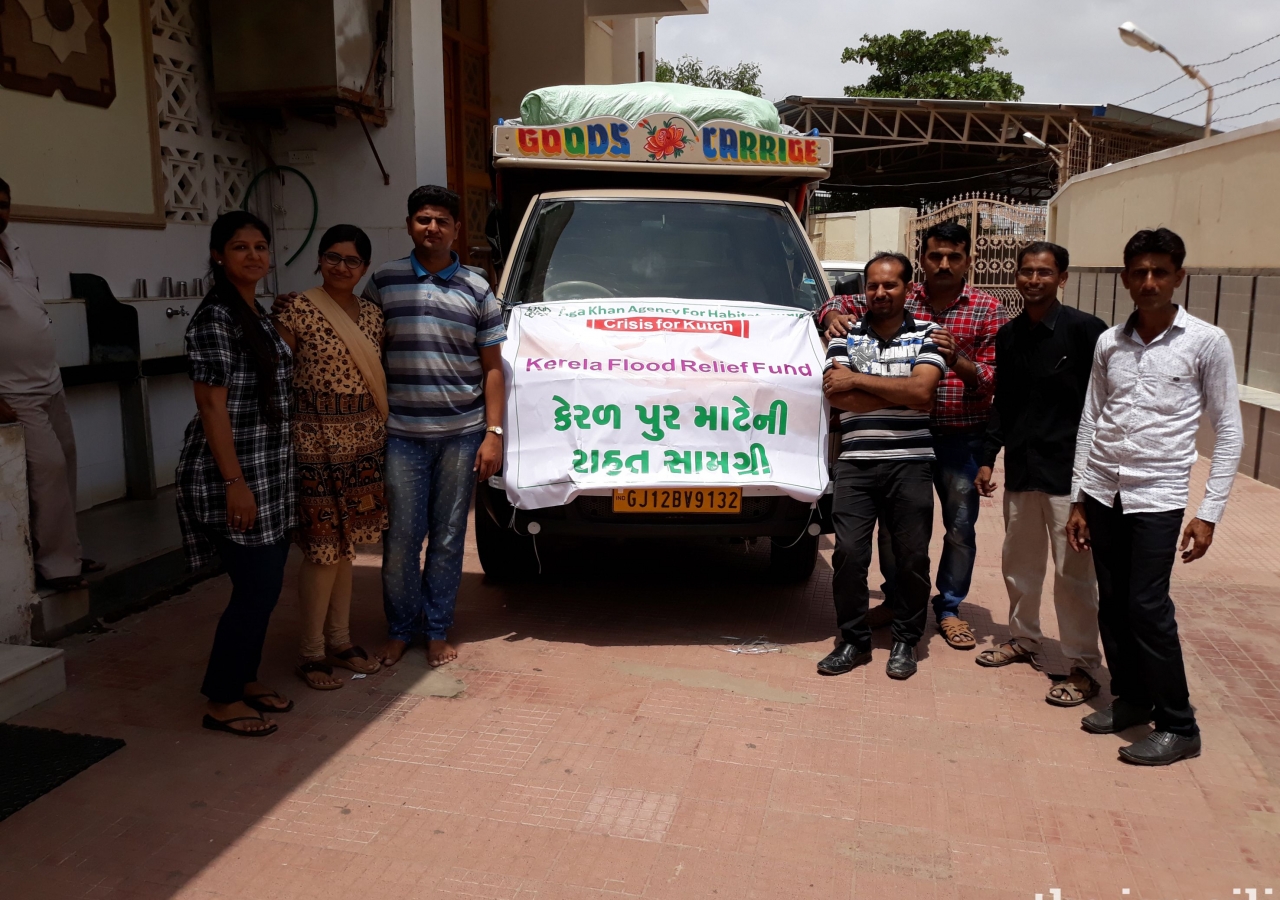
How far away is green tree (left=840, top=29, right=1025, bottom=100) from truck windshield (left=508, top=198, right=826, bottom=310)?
2936 cm

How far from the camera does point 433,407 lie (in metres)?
4.24

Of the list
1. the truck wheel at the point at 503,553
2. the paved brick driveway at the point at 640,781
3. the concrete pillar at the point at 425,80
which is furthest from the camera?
the concrete pillar at the point at 425,80

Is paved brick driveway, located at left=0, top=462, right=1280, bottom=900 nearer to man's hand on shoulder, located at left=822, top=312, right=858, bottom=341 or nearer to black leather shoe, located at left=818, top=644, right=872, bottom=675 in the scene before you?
black leather shoe, located at left=818, top=644, right=872, bottom=675

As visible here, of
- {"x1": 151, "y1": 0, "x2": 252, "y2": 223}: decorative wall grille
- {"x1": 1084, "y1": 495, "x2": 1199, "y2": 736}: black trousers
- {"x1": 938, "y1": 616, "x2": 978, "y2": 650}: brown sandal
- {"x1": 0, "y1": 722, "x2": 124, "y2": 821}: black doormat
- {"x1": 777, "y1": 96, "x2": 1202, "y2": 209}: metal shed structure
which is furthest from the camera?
{"x1": 777, "y1": 96, "x2": 1202, "y2": 209}: metal shed structure

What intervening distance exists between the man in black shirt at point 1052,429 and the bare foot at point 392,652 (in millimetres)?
2676

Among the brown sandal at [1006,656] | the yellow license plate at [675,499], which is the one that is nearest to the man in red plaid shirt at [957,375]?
the brown sandal at [1006,656]

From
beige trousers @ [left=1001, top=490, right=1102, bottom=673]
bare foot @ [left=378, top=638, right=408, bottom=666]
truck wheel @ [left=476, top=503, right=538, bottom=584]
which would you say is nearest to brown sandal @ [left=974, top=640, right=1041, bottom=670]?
beige trousers @ [left=1001, top=490, right=1102, bottom=673]

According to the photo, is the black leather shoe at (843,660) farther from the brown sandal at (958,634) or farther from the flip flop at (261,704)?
the flip flop at (261,704)

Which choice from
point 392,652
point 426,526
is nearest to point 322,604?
point 392,652

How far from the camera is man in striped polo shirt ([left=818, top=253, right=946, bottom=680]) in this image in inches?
166

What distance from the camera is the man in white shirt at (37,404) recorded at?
180 inches

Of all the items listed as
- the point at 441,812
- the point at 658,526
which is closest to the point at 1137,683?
the point at 658,526

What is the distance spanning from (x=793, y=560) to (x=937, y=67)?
31907 millimetres

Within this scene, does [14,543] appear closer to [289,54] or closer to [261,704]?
[261,704]
